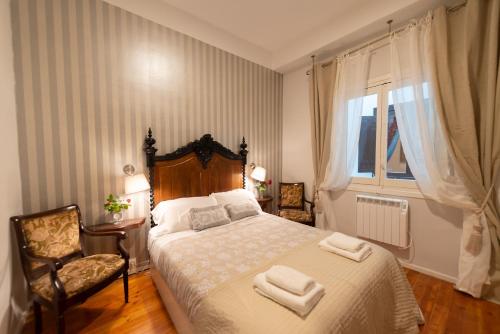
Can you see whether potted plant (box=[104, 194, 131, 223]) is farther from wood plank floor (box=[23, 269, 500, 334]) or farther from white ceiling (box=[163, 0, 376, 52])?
white ceiling (box=[163, 0, 376, 52])

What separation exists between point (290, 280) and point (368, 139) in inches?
98.5

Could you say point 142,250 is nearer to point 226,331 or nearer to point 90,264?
point 90,264

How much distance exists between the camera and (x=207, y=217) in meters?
2.32

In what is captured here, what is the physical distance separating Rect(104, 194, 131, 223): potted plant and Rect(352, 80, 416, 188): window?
3.07 m

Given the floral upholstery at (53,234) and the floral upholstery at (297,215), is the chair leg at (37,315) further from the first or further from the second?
the floral upholstery at (297,215)

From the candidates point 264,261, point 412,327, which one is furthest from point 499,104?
point 264,261

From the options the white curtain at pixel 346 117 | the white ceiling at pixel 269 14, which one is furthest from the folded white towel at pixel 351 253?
the white ceiling at pixel 269 14

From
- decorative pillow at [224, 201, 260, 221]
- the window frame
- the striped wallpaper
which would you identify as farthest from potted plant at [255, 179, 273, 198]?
the window frame

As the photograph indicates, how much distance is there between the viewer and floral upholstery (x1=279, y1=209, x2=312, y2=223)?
124 inches

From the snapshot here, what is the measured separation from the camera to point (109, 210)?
2141 mm

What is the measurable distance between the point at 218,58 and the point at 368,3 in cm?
203

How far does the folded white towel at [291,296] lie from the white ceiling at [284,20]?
2944 mm

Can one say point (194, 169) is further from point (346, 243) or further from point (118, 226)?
point (346, 243)

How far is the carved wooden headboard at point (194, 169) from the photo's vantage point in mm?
2521
